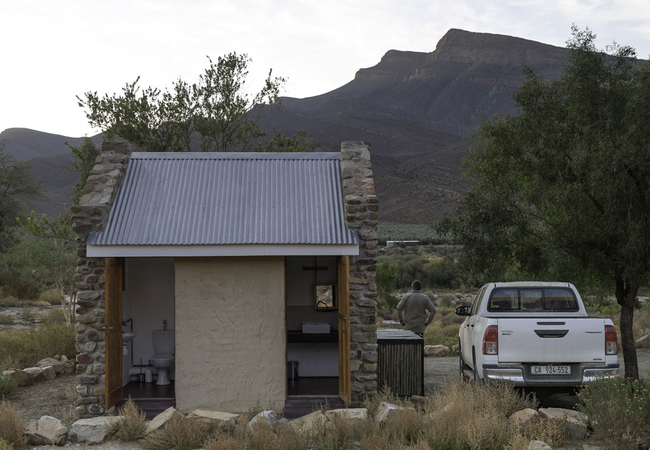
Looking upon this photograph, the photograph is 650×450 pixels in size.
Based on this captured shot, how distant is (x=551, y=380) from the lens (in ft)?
31.1

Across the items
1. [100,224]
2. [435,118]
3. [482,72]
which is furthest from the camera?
[482,72]

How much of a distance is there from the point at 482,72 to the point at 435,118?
18.4 metres

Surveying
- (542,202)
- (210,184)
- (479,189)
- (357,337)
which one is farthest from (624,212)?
(210,184)

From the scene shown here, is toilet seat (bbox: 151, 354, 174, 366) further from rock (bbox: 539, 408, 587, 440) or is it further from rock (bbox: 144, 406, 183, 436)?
rock (bbox: 539, 408, 587, 440)

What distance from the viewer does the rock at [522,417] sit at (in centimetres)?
842

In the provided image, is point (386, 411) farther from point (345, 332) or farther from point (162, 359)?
point (162, 359)

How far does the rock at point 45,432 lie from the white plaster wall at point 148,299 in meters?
3.30

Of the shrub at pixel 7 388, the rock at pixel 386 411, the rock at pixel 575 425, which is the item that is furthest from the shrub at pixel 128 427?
the rock at pixel 575 425

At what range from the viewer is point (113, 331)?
33.3ft

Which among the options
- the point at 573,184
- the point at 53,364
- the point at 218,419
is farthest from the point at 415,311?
the point at 53,364

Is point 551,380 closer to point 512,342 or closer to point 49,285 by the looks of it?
point 512,342

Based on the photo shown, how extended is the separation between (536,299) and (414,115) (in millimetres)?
103096

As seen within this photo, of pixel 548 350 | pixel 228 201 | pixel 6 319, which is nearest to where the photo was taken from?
pixel 548 350

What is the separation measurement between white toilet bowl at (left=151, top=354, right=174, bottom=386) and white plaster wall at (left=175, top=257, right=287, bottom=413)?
5.44 ft
